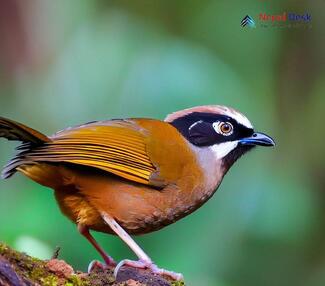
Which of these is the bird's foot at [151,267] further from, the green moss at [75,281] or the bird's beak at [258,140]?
the bird's beak at [258,140]

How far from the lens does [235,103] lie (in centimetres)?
564

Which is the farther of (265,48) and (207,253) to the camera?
(265,48)

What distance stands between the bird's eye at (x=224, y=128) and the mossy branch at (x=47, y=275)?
1271 millimetres

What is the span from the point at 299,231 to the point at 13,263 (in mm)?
3104

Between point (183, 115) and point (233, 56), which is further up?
point (233, 56)

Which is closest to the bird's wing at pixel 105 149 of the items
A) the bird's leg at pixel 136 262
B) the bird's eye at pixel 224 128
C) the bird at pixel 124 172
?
the bird at pixel 124 172

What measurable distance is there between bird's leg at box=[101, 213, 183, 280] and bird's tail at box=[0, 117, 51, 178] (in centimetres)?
59

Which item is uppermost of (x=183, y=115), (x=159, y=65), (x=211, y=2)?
(x=211, y=2)

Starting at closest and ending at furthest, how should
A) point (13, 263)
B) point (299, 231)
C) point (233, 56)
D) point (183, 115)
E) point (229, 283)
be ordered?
point (13, 263), point (183, 115), point (229, 283), point (299, 231), point (233, 56)

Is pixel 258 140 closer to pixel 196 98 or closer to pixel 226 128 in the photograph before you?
pixel 226 128

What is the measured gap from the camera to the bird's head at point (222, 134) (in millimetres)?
4348

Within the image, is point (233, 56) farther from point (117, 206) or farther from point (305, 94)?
point (117, 206)

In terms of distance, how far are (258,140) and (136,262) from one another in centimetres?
122

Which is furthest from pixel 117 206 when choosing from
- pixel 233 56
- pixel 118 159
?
pixel 233 56
